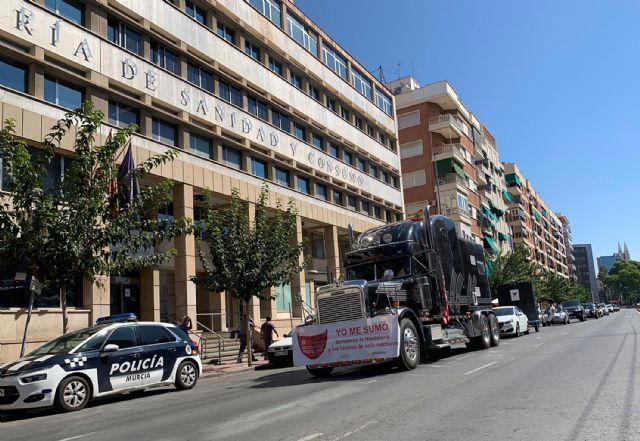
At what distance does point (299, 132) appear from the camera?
35.2 metres

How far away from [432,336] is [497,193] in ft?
231

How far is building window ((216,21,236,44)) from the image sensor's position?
29.5 metres

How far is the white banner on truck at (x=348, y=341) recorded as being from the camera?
41.2 ft

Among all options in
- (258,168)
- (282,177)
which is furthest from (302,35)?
(258,168)

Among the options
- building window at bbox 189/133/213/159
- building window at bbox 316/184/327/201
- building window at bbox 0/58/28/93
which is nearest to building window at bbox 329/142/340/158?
building window at bbox 316/184/327/201

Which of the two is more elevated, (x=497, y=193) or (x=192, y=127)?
(x=497, y=193)

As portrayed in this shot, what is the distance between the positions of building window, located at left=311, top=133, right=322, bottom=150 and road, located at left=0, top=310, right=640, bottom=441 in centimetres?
2441

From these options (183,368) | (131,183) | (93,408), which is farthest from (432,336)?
(131,183)

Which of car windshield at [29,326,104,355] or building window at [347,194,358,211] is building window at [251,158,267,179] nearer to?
building window at [347,194,358,211]

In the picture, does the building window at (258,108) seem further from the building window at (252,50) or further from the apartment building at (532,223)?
the apartment building at (532,223)

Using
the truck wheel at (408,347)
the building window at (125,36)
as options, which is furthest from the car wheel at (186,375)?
the building window at (125,36)

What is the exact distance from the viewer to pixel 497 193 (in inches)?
3182

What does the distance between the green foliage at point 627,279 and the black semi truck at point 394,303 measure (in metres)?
170

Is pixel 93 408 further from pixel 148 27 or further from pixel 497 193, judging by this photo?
pixel 497 193
